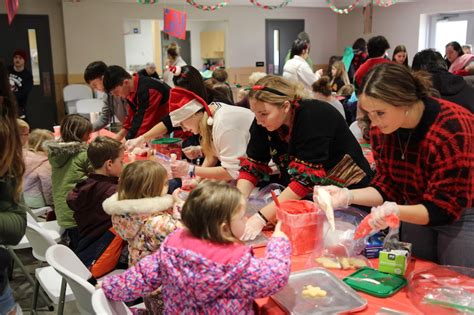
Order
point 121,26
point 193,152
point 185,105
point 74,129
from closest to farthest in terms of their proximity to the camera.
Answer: point 185,105, point 193,152, point 74,129, point 121,26

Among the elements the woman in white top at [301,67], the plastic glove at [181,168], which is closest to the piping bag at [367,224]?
the plastic glove at [181,168]

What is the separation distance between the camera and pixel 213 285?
1353mm

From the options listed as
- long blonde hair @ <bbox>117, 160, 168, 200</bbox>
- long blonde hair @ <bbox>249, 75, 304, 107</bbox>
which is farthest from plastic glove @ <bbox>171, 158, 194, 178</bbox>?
long blonde hair @ <bbox>249, 75, 304, 107</bbox>

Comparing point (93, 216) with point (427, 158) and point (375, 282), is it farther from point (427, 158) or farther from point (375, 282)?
point (427, 158)

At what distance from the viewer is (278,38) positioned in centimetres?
1062

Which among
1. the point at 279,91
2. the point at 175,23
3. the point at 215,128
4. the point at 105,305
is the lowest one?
the point at 105,305

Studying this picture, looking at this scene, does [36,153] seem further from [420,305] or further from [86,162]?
[420,305]

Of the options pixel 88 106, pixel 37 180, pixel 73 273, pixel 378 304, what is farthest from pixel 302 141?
pixel 88 106

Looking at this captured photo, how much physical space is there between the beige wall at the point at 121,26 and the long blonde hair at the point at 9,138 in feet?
25.6

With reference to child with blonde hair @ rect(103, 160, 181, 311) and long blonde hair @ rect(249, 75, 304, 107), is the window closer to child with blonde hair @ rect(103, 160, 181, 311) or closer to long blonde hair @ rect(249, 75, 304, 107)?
long blonde hair @ rect(249, 75, 304, 107)

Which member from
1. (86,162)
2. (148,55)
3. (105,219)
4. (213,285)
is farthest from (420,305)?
(148,55)

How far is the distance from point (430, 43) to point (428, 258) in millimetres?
9032

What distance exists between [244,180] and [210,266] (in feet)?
3.19

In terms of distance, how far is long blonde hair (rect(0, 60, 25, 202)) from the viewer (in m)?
1.42
